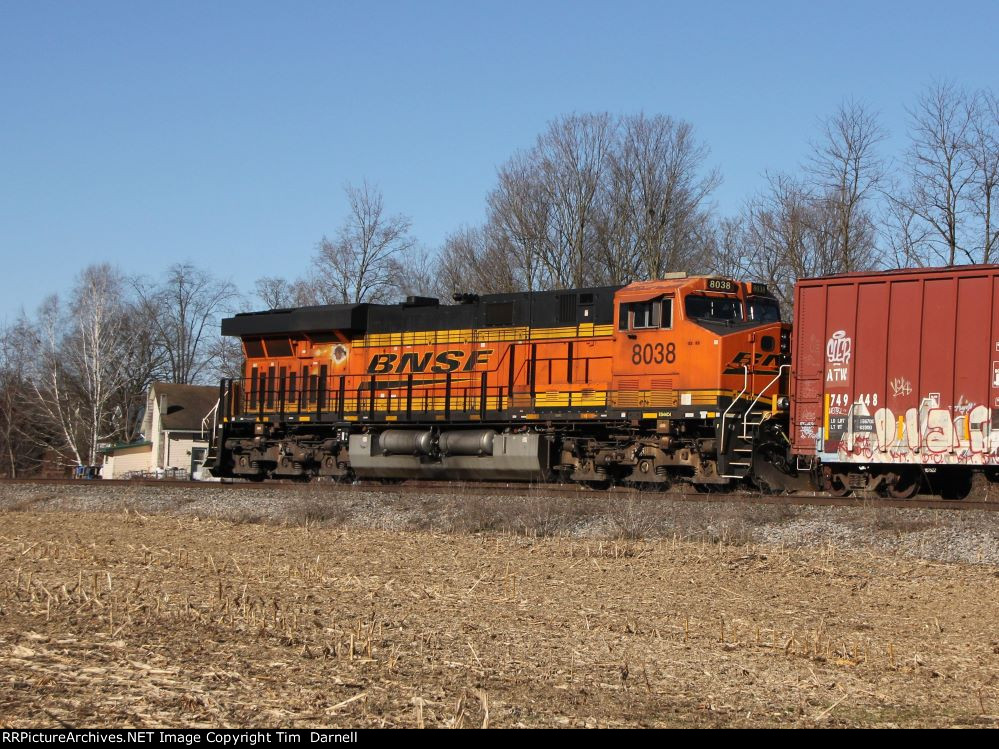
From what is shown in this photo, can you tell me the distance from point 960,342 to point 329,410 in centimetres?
1438

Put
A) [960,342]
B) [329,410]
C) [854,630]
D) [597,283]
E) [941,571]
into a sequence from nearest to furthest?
[854,630] < [941,571] < [960,342] < [329,410] < [597,283]

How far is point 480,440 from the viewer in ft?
75.9

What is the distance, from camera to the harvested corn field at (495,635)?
6.51m

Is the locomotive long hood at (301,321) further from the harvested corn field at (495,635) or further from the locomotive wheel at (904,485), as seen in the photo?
the locomotive wheel at (904,485)

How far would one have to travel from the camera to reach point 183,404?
65062 mm

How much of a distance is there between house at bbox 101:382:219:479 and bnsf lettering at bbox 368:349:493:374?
122 ft

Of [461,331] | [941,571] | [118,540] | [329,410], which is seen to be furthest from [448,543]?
[329,410]

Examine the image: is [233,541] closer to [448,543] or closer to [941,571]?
[448,543]

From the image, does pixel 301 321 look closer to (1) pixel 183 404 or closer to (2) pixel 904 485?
(2) pixel 904 485

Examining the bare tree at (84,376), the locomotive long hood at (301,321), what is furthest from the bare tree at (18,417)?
the locomotive long hood at (301,321)

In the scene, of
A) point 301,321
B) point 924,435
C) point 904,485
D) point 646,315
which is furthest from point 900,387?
point 301,321

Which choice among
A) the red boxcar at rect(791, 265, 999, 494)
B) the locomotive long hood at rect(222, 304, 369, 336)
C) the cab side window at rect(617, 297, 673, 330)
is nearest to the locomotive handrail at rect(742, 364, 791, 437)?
the red boxcar at rect(791, 265, 999, 494)

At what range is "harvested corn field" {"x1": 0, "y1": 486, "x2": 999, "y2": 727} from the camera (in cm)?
651

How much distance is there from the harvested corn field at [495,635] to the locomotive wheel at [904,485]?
4.43 m
